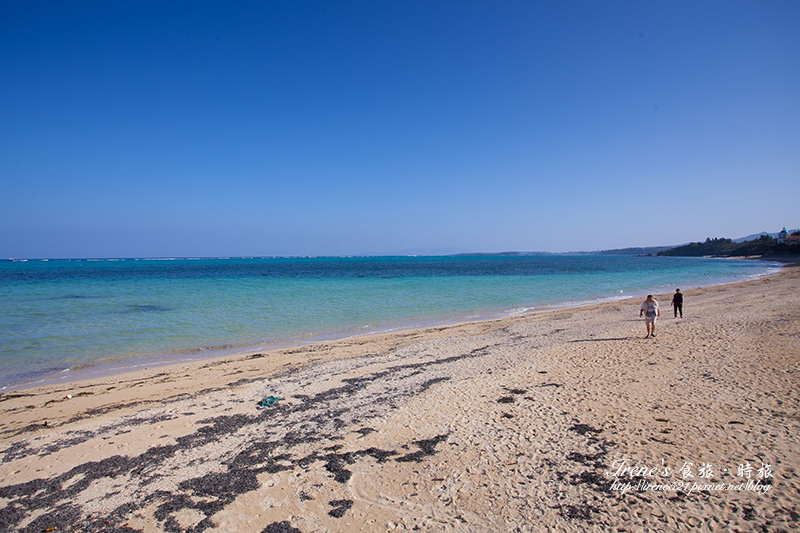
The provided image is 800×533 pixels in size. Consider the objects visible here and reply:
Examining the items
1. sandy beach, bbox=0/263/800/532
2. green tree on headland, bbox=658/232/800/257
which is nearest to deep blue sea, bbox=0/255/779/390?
sandy beach, bbox=0/263/800/532

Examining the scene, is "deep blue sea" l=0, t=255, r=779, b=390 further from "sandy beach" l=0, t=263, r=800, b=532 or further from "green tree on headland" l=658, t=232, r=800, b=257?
"green tree on headland" l=658, t=232, r=800, b=257

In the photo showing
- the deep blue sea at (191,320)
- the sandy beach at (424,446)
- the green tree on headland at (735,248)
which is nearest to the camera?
the sandy beach at (424,446)

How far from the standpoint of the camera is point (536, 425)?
21.8ft

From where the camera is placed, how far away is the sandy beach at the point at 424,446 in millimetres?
4504

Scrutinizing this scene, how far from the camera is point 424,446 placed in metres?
6.08

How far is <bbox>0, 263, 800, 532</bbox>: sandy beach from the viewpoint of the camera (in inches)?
177

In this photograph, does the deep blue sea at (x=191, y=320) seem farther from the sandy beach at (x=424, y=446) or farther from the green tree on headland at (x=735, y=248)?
the green tree on headland at (x=735, y=248)

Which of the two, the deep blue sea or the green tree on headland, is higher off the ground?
the green tree on headland

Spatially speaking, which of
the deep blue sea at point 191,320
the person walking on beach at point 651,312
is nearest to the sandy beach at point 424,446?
the person walking on beach at point 651,312

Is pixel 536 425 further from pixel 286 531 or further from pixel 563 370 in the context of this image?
pixel 286 531

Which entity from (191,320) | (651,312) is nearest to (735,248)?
(651,312)

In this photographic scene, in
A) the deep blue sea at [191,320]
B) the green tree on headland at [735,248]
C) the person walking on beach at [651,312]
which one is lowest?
the deep blue sea at [191,320]

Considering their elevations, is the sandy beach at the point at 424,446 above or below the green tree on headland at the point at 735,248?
below

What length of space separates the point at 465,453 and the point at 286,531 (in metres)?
2.80
